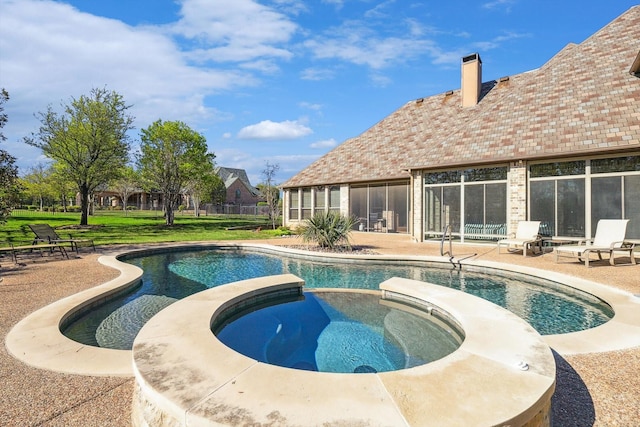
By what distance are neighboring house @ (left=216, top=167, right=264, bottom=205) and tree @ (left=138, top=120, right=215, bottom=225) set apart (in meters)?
25.7

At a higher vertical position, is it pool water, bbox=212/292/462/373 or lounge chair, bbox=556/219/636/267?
lounge chair, bbox=556/219/636/267

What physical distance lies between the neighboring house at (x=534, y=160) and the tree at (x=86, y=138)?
1581 centimetres

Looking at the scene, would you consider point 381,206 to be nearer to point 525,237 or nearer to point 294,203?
point 294,203

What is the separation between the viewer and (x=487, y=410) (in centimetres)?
220

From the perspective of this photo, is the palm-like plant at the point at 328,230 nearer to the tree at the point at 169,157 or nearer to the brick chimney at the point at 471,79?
the brick chimney at the point at 471,79

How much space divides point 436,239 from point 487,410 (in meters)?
12.7

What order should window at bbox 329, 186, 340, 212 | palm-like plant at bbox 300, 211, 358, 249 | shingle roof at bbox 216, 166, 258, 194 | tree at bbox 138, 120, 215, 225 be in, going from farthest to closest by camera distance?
shingle roof at bbox 216, 166, 258, 194, tree at bbox 138, 120, 215, 225, window at bbox 329, 186, 340, 212, palm-like plant at bbox 300, 211, 358, 249

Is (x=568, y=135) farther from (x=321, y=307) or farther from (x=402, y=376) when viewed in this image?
(x=402, y=376)

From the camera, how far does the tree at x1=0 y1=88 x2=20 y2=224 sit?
11.9 meters

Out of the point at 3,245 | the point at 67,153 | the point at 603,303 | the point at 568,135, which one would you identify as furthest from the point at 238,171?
the point at 603,303

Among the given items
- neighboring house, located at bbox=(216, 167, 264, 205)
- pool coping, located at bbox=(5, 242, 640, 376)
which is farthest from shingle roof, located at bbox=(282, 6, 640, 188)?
neighboring house, located at bbox=(216, 167, 264, 205)

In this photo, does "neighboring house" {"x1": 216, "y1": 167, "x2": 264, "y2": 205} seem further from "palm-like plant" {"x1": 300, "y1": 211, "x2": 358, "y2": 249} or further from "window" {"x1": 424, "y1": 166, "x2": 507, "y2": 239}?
"window" {"x1": 424, "y1": 166, "x2": 507, "y2": 239}

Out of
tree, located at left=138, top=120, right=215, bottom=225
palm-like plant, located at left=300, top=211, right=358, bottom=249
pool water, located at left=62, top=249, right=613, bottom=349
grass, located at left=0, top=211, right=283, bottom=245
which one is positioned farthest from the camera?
tree, located at left=138, top=120, right=215, bottom=225

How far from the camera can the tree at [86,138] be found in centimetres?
2175
